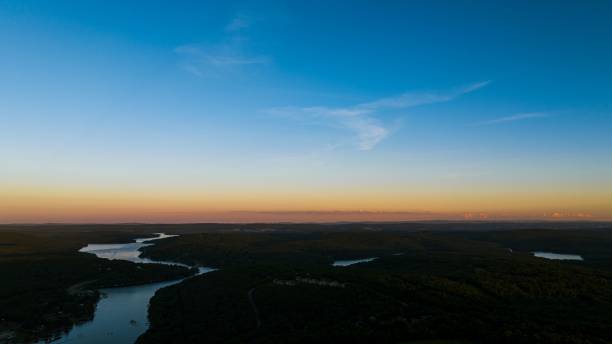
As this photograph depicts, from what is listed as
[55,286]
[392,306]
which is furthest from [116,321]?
[392,306]

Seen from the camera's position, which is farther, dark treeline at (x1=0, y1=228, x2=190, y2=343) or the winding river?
dark treeline at (x1=0, y1=228, x2=190, y2=343)

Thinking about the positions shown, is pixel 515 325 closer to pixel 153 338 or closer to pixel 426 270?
pixel 153 338

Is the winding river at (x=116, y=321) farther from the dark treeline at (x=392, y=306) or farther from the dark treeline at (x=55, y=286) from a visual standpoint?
the dark treeline at (x=392, y=306)

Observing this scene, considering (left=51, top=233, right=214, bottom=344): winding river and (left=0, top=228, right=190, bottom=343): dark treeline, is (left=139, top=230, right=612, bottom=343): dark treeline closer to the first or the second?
(left=51, top=233, right=214, bottom=344): winding river

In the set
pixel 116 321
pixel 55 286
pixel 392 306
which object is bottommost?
pixel 116 321

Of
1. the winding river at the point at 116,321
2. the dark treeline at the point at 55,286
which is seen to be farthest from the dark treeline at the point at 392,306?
the dark treeline at the point at 55,286

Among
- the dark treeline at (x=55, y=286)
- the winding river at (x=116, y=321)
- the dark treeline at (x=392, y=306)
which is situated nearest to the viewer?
the dark treeline at (x=392, y=306)

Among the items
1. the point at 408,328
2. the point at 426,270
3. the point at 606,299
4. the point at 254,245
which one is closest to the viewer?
the point at 408,328

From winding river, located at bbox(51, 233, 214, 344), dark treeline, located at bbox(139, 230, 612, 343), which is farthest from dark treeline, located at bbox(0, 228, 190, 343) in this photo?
dark treeline, located at bbox(139, 230, 612, 343)

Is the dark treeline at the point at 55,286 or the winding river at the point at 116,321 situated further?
the dark treeline at the point at 55,286

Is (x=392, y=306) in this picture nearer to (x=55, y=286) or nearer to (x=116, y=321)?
(x=116, y=321)

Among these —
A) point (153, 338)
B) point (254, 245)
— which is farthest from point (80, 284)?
point (254, 245)
